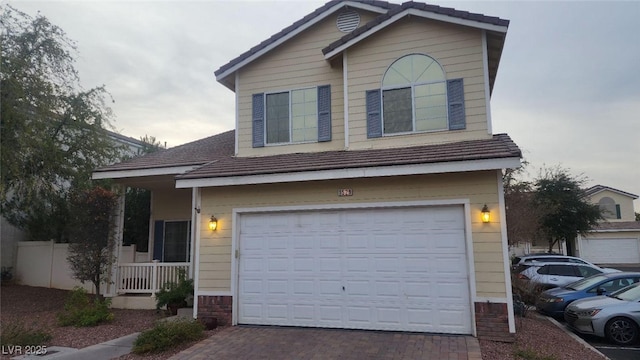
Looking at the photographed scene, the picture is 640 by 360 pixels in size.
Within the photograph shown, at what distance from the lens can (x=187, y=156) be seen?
12211 mm

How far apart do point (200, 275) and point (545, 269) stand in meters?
11.6

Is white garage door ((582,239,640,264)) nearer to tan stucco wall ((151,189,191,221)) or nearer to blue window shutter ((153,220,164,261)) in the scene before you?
tan stucco wall ((151,189,191,221))

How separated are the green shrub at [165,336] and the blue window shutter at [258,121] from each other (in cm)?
472

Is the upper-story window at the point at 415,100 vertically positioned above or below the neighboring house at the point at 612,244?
above

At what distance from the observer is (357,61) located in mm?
9969

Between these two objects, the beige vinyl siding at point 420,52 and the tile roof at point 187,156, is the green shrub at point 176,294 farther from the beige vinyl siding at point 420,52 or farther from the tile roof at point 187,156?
the beige vinyl siding at point 420,52

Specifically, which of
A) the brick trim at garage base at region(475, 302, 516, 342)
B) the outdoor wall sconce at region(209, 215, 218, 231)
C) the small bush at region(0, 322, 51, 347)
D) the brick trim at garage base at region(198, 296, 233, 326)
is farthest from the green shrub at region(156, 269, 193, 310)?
the brick trim at garage base at region(475, 302, 516, 342)

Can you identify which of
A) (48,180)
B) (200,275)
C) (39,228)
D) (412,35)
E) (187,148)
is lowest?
(200,275)

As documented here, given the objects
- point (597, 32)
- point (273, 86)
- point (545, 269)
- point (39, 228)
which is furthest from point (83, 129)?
point (597, 32)

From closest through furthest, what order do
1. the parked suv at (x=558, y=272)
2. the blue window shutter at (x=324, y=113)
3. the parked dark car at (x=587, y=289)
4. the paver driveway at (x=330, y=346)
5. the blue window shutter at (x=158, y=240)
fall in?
the paver driveway at (x=330, y=346)
the blue window shutter at (x=324, y=113)
the parked dark car at (x=587, y=289)
the parked suv at (x=558, y=272)
the blue window shutter at (x=158, y=240)

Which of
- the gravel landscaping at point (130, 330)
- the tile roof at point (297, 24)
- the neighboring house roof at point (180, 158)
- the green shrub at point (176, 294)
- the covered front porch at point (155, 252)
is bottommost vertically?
the gravel landscaping at point (130, 330)

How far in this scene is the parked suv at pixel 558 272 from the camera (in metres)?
13.8

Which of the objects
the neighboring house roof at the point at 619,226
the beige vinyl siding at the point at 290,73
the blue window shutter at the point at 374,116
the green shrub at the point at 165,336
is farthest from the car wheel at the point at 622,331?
the neighboring house roof at the point at 619,226

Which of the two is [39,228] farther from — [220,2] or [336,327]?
[336,327]
